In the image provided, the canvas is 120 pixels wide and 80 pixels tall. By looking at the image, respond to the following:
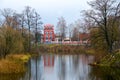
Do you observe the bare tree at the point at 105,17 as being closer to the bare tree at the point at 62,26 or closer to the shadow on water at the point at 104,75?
the shadow on water at the point at 104,75

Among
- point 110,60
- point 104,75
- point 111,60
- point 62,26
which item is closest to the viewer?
point 104,75

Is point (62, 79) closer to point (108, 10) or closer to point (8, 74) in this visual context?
point (8, 74)

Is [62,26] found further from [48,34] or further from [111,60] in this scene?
[111,60]

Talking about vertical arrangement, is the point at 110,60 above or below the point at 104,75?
above

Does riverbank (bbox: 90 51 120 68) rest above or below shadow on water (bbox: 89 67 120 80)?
above

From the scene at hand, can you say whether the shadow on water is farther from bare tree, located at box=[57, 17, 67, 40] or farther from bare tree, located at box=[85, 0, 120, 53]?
bare tree, located at box=[57, 17, 67, 40]

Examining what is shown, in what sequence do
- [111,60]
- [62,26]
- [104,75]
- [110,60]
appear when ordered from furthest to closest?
[62,26]
[110,60]
[111,60]
[104,75]

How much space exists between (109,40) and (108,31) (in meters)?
1.46

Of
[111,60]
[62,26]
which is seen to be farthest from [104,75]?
[62,26]

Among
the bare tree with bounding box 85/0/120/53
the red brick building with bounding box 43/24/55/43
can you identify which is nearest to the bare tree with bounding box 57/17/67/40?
the red brick building with bounding box 43/24/55/43

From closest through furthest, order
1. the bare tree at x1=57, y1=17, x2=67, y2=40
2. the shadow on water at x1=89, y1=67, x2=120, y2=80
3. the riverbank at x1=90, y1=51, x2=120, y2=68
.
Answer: the shadow on water at x1=89, y1=67, x2=120, y2=80 → the riverbank at x1=90, y1=51, x2=120, y2=68 → the bare tree at x1=57, y1=17, x2=67, y2=40

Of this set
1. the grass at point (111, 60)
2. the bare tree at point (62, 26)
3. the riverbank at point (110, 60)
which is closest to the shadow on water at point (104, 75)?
the riverbank at point (110, 60)

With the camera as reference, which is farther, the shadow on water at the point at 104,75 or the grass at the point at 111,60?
the grass at the point at 111,60

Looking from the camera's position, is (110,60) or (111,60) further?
(110,60)
